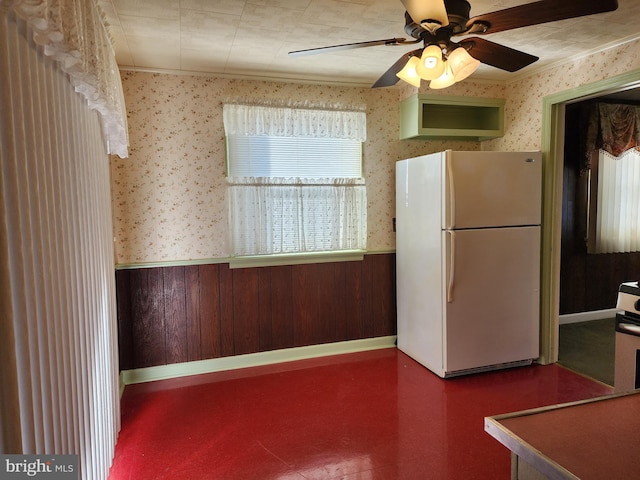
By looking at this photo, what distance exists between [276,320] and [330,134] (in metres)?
1.63

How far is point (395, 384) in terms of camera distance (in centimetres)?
308

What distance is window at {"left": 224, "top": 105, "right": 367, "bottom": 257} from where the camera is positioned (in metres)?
3.30

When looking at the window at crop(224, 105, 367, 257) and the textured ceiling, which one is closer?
the textured ceiling

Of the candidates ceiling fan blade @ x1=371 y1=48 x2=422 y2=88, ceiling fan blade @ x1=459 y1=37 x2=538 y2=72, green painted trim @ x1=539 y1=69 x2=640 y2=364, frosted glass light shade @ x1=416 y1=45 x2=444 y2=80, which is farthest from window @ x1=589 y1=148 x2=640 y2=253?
frosted glass light shade @ x1=416 y1=45 x2=444 y2=80

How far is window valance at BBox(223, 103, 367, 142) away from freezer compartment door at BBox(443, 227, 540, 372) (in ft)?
4.08

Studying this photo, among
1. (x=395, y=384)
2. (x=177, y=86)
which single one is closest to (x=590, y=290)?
(x=395, y=384)

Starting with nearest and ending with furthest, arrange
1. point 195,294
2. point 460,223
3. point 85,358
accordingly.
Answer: point 85,358, point 460,223, point 195,294

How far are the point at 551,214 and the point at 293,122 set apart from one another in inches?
85.9

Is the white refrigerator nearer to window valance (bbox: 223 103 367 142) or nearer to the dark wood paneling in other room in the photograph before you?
window valance (bbox: 223 103 367 142)

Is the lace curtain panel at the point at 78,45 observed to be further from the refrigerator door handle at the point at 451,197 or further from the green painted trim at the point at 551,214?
the green painted trim at the point at 551,214

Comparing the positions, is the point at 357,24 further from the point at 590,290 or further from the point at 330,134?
the point at 590,290

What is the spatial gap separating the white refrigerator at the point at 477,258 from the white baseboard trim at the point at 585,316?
1.48 meters

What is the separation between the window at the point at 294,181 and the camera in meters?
3.30

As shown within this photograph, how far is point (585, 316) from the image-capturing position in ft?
15.0
